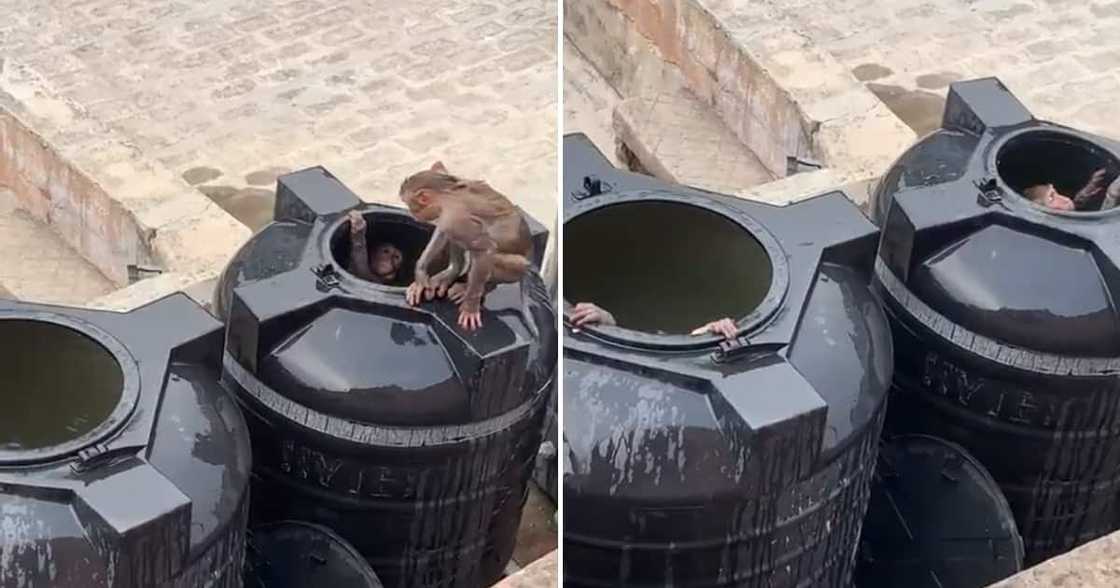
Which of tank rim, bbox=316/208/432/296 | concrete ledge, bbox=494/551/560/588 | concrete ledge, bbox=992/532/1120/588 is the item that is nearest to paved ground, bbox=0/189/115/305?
tank rim, bbox=316/208/432/296

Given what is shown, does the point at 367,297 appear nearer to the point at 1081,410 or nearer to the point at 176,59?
the point at 1081,410

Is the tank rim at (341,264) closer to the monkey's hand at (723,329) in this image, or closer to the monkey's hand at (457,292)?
the monkey's hand at (457,292)

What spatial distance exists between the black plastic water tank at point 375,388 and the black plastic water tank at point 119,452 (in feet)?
0.49

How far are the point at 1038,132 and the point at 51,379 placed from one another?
6.59ft

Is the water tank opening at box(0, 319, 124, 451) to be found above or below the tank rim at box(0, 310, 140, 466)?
below

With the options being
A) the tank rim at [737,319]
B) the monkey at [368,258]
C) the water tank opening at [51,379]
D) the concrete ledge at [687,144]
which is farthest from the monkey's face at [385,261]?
the concrete ledge at [687,144]

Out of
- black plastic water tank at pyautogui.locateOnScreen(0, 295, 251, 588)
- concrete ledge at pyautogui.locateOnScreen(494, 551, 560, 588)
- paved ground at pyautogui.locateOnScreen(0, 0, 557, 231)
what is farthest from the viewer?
paved ground at pyautogui.locateOnScreen(0, 0, 557, 231)

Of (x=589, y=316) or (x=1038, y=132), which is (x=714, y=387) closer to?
(x=589, y=316)

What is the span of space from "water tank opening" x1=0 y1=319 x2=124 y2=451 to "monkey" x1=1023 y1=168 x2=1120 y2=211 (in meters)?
1.79

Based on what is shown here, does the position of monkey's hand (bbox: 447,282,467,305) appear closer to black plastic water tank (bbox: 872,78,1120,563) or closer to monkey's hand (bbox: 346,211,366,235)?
monkey's hand (bbox: 346,211,366,235)

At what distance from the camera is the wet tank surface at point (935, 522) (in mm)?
3914

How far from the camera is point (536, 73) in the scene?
21.2 ft

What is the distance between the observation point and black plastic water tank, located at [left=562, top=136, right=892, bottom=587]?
10.4 feet

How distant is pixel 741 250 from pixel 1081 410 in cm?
84
